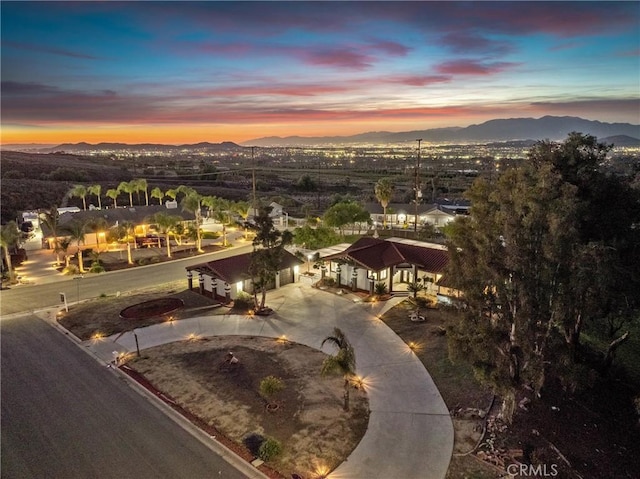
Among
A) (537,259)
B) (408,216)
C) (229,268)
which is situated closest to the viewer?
(537,259)

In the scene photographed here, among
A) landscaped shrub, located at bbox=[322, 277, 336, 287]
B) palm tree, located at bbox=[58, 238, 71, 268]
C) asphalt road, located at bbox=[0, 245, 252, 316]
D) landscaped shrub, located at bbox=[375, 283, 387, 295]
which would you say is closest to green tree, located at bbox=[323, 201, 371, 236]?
landscaped shrub, located at bbox=[322, 277, 336, 287]

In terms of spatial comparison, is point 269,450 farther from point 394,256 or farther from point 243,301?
point 394,256

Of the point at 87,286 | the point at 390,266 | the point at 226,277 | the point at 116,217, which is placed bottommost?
the point at 87,286

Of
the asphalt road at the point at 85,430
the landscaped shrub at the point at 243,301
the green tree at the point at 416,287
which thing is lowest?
the asphalt road at the point at 85,430

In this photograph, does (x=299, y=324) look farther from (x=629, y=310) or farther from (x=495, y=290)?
(x=629, y=310)

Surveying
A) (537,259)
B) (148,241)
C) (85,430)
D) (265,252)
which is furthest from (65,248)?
(537,259)

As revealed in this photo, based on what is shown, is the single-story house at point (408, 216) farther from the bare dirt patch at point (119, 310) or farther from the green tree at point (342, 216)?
the bare dirt patch at point (119, 310)

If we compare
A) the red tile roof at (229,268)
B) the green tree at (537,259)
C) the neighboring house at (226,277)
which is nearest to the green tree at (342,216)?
the neighboring house at (226,277)
